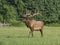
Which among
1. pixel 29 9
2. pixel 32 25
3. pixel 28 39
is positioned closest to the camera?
pixel 28 39

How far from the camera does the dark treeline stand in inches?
2487

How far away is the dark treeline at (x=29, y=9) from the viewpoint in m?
63.2

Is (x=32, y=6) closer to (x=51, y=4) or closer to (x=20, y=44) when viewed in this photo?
(x=51, y=4)

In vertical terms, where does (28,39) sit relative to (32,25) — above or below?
above

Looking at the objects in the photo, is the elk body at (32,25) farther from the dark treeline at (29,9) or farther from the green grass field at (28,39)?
the dark treeline at (29,9)

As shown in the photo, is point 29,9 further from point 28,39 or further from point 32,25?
point 28,39

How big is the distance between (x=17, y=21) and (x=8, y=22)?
1.71 meters

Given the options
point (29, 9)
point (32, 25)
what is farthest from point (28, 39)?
point (29, 9)

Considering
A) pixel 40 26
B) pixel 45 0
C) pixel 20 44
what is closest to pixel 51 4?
pixel 45 0

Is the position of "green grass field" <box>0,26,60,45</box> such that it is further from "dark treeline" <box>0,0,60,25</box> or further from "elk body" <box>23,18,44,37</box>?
"dark treeline" <box>0,0,60,25</box>

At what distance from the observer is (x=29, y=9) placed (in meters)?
68.0

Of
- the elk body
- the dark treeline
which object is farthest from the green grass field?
the dark treeline

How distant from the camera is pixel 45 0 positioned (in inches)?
2734

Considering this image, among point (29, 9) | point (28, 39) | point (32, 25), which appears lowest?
point (29, 9)
